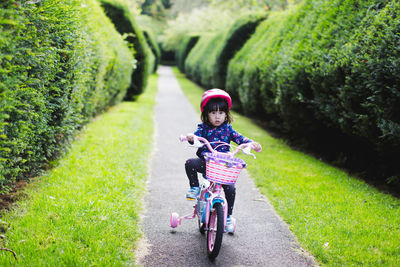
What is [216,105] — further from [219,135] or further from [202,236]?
[202,236]

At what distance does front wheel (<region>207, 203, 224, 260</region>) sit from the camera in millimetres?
3469

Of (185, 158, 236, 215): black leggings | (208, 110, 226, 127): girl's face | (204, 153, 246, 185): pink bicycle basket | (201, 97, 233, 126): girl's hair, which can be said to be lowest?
(185, 158, 236, 215): black leggings

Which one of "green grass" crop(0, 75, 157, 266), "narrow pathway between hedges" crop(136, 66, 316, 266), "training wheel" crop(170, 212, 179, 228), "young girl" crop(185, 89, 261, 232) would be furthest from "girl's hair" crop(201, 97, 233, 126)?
"green grass" crop(0, 75, 157, 266)

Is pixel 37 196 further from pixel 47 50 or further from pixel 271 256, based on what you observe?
pixel 271 256

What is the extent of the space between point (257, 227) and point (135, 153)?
3.57 meters

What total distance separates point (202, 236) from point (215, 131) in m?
1.26

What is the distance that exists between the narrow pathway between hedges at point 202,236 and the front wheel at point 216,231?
125 mm

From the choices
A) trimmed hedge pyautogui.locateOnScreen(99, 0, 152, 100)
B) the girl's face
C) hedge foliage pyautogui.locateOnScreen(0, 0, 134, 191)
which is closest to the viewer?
hedge foliage pyautogui.locateOnScreen(0, 0, 134, 191)

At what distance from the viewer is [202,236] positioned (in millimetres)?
4309

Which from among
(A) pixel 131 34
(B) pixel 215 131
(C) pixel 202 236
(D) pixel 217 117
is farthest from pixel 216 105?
(A) pixel 131 34

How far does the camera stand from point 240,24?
16.7 meters

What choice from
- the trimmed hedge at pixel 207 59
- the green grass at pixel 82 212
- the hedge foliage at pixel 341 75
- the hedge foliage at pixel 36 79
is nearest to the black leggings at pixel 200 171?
the green grass at pixel 82 212

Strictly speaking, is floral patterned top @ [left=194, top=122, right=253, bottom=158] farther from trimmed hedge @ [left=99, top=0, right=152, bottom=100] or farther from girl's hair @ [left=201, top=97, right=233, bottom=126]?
trimmed hedge @ [left=99, top=0, right=152, bottom=100]

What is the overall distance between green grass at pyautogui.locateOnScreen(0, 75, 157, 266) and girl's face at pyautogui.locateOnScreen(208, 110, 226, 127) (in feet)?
4.99
